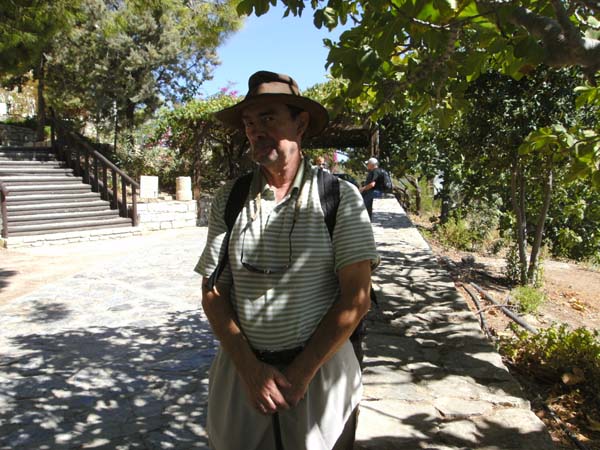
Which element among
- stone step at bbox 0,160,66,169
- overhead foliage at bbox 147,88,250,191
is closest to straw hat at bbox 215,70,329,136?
overhead foliage at bbox 147,88,250,191

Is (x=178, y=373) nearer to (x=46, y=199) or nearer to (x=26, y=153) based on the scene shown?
(x=46, y=199)

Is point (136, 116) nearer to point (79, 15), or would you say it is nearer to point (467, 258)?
point (79, 15)

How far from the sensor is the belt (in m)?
1.54

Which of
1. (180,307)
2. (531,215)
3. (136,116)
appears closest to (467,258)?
(531,215)

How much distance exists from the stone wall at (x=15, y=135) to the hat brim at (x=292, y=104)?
1929 centimetres

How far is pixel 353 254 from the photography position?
150 centimetres

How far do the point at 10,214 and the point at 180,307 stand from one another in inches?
262

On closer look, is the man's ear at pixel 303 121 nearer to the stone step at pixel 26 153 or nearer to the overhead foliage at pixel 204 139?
the overhead foliage at pixel 204 139

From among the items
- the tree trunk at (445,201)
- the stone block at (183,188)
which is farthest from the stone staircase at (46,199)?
the tree trunk at (445,201)

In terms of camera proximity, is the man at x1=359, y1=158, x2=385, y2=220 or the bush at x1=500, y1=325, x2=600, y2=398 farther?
the man at x1=359, y1=158, x2=385, y2=220

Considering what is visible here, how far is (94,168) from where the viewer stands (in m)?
12.4

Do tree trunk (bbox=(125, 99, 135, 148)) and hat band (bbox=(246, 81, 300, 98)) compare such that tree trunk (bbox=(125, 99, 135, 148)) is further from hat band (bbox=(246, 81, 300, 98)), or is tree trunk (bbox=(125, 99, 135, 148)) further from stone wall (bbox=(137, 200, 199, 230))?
hat band (bbox=(246, 81, 300, 98))

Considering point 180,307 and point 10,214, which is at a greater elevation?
point 10,214

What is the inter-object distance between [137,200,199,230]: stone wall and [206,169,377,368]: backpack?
35.8ft
